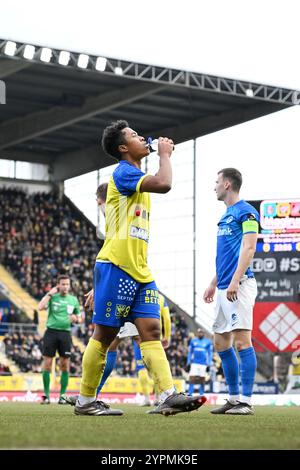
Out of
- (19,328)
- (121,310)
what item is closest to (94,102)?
(19,328)

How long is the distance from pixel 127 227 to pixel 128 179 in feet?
1.19

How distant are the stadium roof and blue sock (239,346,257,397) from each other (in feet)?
69.7

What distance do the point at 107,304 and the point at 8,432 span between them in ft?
6.62

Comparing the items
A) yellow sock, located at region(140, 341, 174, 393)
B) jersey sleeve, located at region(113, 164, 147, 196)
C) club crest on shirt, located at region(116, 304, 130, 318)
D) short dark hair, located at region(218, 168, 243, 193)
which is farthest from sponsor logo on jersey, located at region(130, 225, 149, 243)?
short dark hair, located at region(218, 168, 243, 193)

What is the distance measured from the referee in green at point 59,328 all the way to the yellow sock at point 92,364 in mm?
7260

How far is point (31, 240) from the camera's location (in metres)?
40.4

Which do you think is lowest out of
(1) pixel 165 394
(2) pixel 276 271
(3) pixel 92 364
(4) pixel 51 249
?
(1) pixel 165 394

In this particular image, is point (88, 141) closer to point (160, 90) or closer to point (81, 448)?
point (160, 90)

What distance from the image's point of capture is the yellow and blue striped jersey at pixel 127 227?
7.10 meters

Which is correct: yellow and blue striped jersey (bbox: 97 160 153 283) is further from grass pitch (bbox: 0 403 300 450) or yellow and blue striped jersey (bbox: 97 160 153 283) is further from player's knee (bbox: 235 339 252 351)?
player's knee (bbox: 235 339 252 351)

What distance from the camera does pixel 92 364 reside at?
289 inches

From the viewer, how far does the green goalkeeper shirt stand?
48.6 ft

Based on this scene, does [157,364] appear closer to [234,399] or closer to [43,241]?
[234,399]
